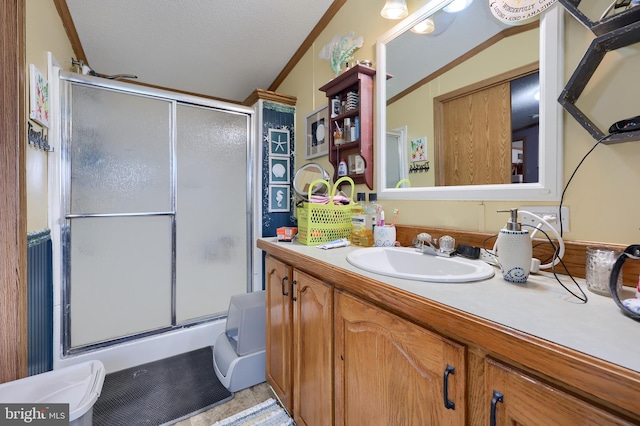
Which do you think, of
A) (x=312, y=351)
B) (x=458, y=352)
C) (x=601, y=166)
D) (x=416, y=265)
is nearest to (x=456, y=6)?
(x=601, y=166)

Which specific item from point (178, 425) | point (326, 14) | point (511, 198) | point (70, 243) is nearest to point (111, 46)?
point (70, 243)

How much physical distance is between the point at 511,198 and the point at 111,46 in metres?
2.82

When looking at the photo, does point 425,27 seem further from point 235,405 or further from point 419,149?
point 235,405

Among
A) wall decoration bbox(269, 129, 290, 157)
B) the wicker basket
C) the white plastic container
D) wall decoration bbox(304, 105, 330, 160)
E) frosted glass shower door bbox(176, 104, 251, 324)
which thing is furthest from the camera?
wall decoration bbox(269, 129, 290, 157)

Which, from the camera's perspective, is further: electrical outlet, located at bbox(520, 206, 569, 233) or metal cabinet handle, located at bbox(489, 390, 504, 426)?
electrical outlet, located at bbox(520, 206, 569, 233)

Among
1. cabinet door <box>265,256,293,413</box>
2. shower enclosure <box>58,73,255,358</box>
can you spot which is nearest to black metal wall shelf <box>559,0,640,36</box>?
cabinet door <box>265,256,293,413</box>

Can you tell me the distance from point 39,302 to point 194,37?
6.45 ft

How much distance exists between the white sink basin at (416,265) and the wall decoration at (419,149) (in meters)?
0.45

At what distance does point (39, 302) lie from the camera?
1455 millimetres

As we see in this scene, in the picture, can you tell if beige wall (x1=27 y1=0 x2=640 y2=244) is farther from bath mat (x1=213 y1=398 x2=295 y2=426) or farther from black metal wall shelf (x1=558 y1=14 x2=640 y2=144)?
bath mat (x1=213 y1=398 x2=295 y2=426)

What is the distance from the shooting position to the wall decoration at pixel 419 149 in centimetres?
131

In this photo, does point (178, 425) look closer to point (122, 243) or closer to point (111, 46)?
point (122, 243)

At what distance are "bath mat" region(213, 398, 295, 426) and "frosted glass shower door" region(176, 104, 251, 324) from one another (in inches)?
39.4

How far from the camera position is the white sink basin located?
79cm
